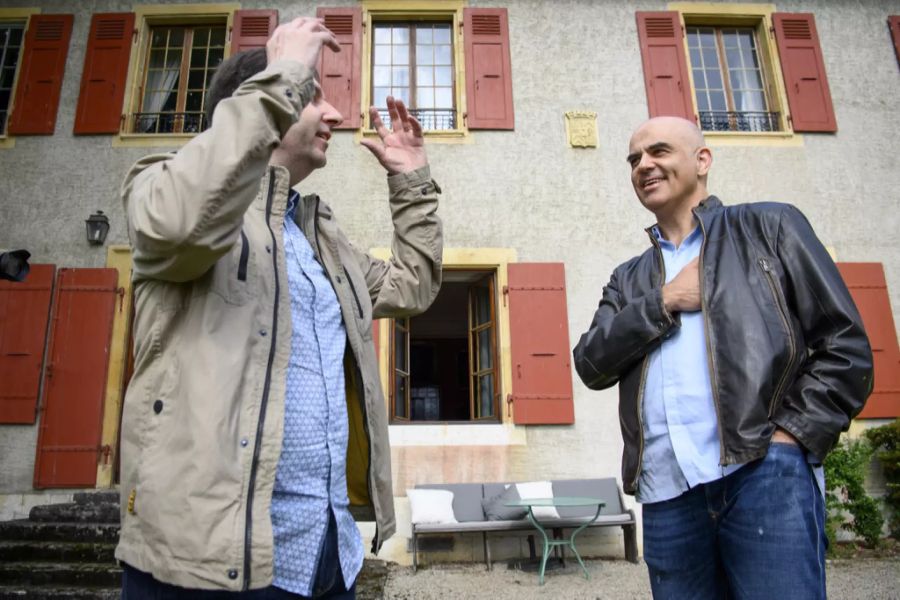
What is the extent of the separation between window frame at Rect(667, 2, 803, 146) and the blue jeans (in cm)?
625

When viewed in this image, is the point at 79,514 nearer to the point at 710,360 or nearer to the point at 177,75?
the point at 177,75

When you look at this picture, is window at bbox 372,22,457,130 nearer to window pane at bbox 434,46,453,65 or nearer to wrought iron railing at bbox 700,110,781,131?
window pane at bbox 434,46,453,65

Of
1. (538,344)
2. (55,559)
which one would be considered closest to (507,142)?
(538,344)

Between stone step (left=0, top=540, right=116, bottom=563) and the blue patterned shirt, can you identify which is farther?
stone step (left=0, top=540, right=116, bottom=563)

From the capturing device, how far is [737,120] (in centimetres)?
730

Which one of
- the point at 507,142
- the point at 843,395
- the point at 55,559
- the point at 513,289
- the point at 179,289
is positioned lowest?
the point at 55,559

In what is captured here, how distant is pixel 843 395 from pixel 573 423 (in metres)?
4.81

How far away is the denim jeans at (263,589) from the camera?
96cm

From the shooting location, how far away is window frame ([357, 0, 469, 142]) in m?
6.99

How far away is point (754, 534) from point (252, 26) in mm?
7317

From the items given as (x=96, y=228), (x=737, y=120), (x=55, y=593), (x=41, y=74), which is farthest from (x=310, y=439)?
(x=41, y=74)

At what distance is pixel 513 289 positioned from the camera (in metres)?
6.30

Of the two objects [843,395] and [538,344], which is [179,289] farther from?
[538,344]

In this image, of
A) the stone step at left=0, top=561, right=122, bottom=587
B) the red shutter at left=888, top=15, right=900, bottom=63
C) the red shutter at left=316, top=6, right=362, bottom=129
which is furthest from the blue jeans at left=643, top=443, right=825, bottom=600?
the red shutter at left=888, top=15, right=900, bottom=63
